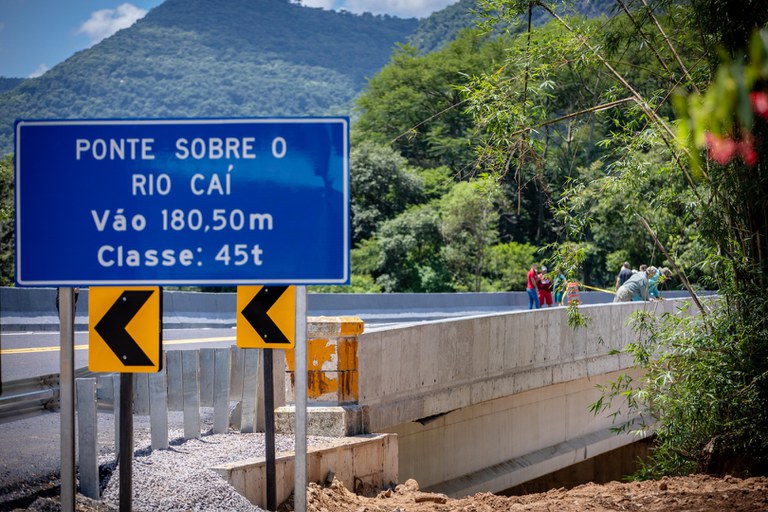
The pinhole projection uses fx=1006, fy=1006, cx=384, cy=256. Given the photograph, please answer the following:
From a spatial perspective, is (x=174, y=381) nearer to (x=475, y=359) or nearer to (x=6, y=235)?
(x=475, y=359)

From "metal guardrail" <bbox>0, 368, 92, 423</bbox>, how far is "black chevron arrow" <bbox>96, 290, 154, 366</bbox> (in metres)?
2.17

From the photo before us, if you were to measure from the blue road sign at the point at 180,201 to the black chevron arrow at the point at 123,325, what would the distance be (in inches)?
11.0

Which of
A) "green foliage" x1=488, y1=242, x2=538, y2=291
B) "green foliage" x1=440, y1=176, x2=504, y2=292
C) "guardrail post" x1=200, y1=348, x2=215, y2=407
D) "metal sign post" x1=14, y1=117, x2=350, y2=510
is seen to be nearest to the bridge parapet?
"guardrail post" x1=200, y1=348, x2=215, y2=407

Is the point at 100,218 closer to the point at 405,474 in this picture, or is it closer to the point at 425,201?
the point at 405,474

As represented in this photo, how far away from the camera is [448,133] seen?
66.0 metres

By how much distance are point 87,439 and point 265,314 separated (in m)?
1.62

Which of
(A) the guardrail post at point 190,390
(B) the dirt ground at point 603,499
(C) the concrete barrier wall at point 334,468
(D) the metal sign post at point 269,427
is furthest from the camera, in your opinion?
(A) the guardrail post at point 190,390

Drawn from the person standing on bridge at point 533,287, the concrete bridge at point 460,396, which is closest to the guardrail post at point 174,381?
the concrete bridge at point 460,396

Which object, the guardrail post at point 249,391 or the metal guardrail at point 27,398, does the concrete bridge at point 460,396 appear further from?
the metal guardrail at point 27,398

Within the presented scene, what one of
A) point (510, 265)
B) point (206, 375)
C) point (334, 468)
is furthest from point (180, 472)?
point (510, 265)

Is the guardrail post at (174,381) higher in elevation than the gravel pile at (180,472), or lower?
higher

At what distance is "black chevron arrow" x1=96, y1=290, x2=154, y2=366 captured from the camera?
5723mm

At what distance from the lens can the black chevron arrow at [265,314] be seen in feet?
24.0

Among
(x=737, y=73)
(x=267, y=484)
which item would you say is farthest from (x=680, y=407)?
(x=737, y=73)
